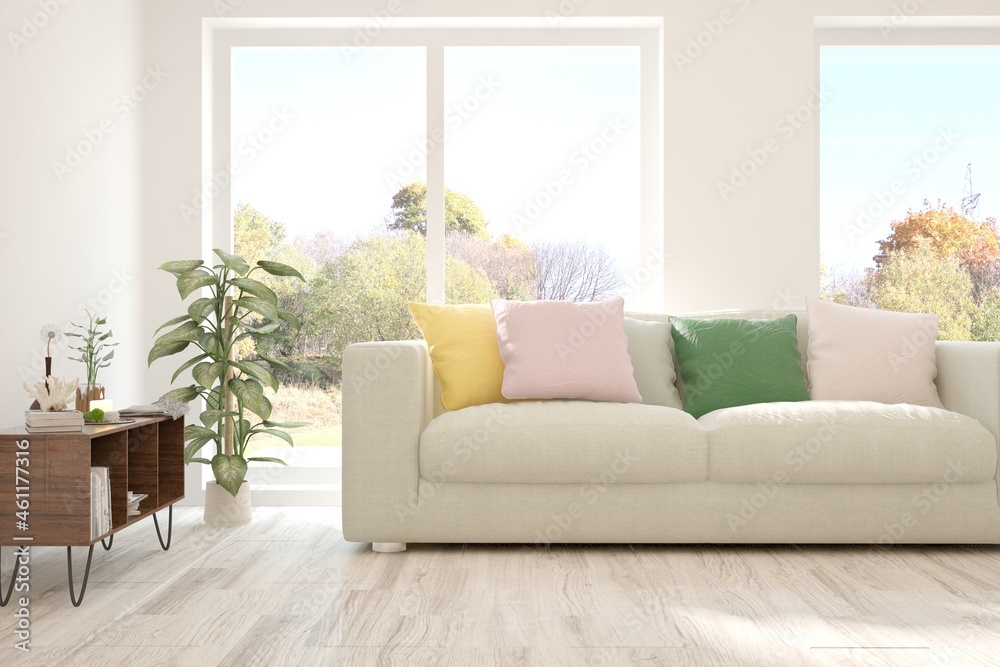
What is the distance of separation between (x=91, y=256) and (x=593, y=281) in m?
2.33

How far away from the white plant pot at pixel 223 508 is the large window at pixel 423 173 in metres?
0.65

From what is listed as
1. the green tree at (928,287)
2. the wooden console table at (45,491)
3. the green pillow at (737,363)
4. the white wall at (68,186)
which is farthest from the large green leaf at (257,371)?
the green tree at (928,287)

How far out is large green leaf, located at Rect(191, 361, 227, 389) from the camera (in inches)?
133

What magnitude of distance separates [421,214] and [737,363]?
5.87 ft

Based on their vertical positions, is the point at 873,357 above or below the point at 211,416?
above

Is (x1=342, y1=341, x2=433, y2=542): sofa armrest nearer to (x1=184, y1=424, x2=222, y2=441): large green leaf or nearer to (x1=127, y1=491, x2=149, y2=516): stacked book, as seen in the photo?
(x1=127, y1=491, x2=149, y2=516): stacked book

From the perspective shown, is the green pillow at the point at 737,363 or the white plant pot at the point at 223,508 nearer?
the green pillow at the point at 737,363

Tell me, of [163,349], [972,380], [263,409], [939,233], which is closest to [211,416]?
[263,409]

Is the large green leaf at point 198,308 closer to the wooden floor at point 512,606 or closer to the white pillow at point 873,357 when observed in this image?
the wooden floor at point 512,606

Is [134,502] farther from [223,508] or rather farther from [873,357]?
[873,357]

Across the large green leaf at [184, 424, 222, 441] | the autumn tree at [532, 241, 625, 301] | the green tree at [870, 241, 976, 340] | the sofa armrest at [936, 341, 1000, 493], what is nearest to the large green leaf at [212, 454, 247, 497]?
the large green leaf at [184, 424, 222, 441]

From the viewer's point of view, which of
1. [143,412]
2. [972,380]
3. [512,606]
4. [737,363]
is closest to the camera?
[512,606]

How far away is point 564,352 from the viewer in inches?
127

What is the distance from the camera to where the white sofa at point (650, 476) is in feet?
9.33
